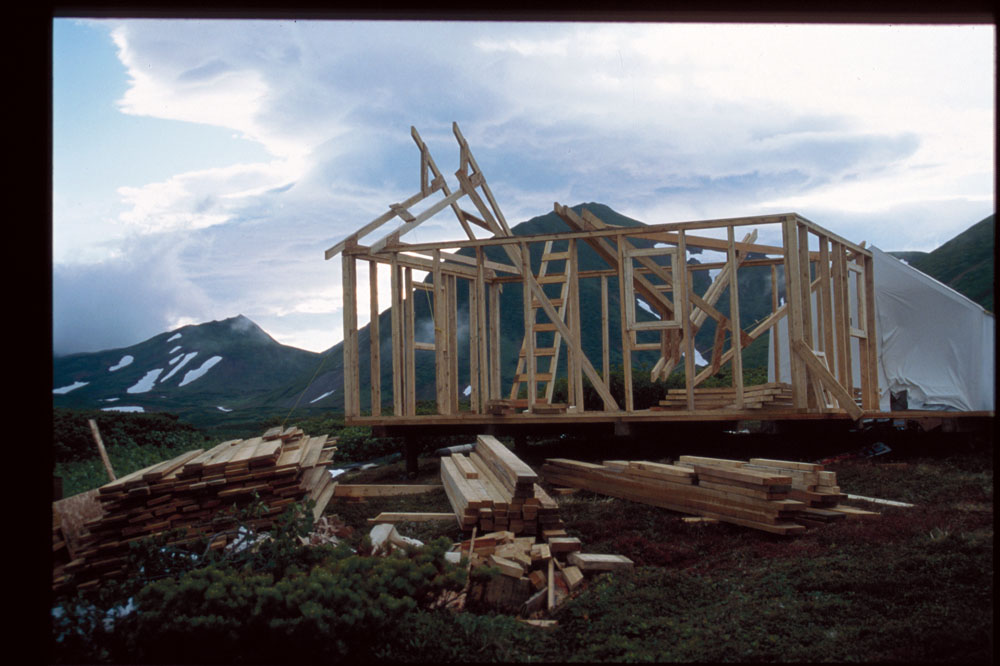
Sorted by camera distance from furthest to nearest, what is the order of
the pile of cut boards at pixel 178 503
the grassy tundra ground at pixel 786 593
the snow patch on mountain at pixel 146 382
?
the snow patch on mountain at pixel 146 382
the pile of cut boards at pixel 178 503
the grassy tundra ground at pixel 786 593

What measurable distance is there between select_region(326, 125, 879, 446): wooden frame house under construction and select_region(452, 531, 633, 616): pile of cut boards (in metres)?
4.67

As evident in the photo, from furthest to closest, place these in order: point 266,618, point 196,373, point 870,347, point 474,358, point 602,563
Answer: point 196,373 < point 474,358 < point 870,347 < point 602,563 < point 266,618

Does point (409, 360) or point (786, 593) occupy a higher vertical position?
point (409, 360)

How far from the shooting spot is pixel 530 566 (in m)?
5.92

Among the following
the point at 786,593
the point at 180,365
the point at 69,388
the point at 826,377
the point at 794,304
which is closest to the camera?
the point at 786,593

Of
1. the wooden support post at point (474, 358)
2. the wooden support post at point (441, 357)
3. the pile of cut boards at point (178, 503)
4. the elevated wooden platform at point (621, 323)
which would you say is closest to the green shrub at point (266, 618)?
the pile of cut boards at point (178, 503)

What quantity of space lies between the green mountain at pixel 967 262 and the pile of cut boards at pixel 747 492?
21773 millimetres

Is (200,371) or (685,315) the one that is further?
(200,371)

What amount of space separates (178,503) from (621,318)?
6527mm

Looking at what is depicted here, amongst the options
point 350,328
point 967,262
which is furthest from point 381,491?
point 967,262

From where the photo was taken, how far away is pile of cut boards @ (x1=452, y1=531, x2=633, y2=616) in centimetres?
541

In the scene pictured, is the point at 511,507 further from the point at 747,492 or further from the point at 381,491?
the point at 381,491

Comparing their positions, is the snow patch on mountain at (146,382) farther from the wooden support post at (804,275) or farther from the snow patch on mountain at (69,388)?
the wooden support post at (804,275)

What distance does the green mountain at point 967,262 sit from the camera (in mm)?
26203
